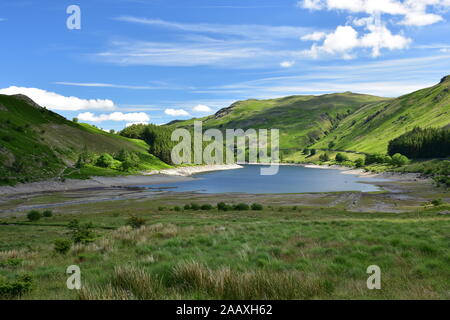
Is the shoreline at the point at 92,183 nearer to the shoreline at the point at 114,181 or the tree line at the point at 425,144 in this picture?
the shoreline at the point at 114,181

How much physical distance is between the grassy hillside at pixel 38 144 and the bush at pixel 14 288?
92.9 m

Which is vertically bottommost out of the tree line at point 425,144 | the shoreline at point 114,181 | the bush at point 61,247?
the shoreline at point 114,181

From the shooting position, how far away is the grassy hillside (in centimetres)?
10312

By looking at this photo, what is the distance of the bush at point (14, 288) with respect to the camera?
30.8 feet

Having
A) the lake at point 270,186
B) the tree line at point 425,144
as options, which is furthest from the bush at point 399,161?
the lake at point 270,186

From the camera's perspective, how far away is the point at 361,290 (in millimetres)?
8812

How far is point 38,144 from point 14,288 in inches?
5607

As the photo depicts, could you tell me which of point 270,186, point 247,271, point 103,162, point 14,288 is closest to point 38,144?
point 103,162

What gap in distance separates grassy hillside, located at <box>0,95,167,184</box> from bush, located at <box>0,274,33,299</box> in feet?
305

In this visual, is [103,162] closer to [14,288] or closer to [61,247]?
[61,247]
